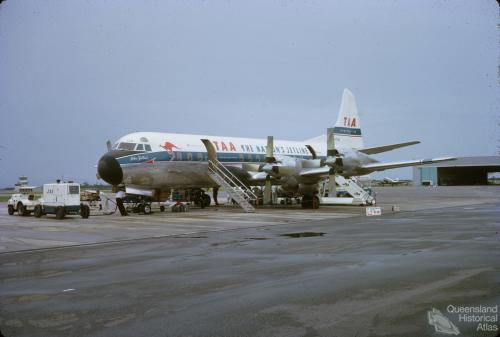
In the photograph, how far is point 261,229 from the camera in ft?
54.8

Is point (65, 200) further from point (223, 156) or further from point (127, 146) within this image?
point (223, 156)

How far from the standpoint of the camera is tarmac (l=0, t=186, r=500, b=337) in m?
5.23

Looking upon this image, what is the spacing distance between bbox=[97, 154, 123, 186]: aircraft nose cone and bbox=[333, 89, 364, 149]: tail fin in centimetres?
1801

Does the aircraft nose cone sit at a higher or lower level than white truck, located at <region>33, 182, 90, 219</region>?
higher

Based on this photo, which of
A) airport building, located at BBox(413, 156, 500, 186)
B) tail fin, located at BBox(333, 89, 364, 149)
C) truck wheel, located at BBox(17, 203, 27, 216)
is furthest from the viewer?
airport building, located at BBox(413, 156, 500, 186)

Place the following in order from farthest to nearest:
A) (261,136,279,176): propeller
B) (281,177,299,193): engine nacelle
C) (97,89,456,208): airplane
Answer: (281,177,299,193): engine nacelle, (261,136,279,176): propeller, (97,89,456,208): airplane

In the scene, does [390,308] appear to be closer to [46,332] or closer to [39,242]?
[46,332]

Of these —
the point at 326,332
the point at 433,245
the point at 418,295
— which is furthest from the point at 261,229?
the point at 326,332

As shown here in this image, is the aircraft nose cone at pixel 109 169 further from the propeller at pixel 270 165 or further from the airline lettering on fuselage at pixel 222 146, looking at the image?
the propeller at pixel 270 165

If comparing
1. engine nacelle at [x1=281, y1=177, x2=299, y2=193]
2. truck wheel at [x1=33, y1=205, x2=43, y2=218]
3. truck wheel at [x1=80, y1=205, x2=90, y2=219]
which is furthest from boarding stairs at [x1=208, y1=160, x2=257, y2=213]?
truck wheel at [x1=33, y1=205, x2=43, y2=218]

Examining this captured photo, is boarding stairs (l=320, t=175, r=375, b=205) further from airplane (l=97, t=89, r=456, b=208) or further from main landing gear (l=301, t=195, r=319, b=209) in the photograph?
main landing gear (l=301, t=195, r=319, b=209)

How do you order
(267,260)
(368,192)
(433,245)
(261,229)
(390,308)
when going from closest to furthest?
(390,308)
(267,260)
(433,245)
(261,229)
(368,192)

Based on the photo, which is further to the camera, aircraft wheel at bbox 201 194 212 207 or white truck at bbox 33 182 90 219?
aircraft wheel at bbox 201 194 212 207

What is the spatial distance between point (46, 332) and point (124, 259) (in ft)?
17.0
